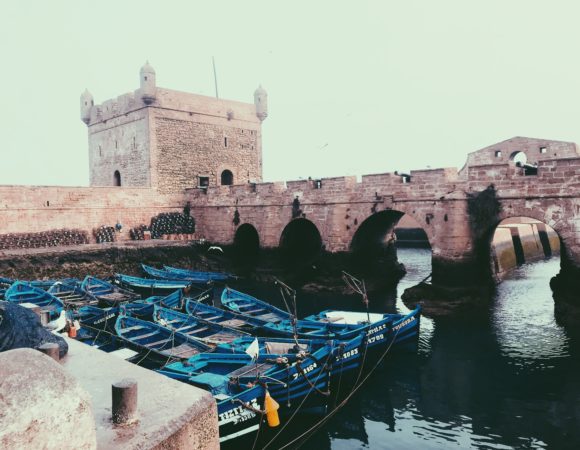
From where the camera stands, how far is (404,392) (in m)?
10.3

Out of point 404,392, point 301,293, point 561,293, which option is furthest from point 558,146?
point 404,392

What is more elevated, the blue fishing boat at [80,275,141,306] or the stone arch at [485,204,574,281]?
the stone arch at [485,204,574,281]

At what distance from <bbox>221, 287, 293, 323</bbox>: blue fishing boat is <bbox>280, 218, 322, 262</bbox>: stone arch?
8263 mm

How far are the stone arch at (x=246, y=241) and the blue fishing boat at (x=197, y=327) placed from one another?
42.4 feet

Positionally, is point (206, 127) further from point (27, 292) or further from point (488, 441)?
point (488, 441)

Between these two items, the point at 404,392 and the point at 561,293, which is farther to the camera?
the point at 561,293

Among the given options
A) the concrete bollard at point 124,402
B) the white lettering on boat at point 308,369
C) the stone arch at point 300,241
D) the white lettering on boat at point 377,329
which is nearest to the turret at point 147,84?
the stone arch at point 300,241

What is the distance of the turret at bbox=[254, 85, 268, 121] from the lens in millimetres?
33281

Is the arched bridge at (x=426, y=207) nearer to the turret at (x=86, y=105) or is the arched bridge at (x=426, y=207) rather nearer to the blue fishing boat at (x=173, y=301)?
the blue fishing boat at (x=173, y=301)

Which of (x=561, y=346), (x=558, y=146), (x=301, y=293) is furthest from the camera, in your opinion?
(x=558, y=146)

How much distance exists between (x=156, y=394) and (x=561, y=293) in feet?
48.4

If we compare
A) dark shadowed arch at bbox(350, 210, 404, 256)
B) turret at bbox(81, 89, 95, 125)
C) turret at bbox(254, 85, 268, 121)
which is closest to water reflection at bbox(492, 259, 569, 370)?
dark shadowed arch at bbox(350, 210, 404, 256)

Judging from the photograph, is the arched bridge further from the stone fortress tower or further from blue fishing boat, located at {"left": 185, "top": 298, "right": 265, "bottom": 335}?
blue fishing boat, located at {"left": 185, "top": 298, "right": 265, "bottom": 335}

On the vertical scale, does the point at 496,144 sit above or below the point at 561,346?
above
